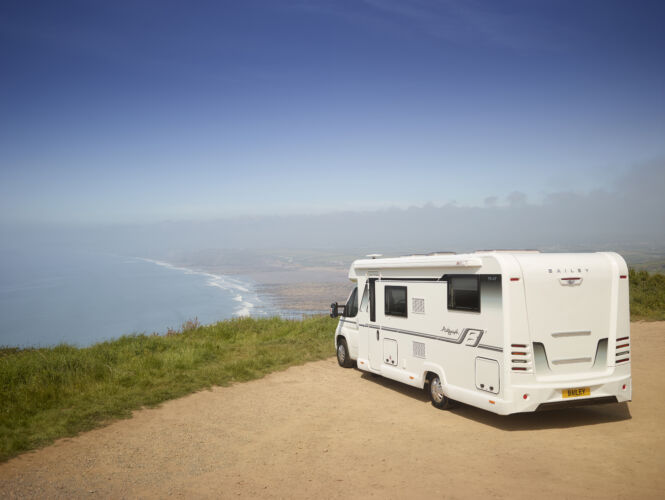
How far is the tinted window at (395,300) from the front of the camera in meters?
9.63

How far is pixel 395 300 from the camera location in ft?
32.4

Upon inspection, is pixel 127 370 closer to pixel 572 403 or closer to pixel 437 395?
pixel 437 395

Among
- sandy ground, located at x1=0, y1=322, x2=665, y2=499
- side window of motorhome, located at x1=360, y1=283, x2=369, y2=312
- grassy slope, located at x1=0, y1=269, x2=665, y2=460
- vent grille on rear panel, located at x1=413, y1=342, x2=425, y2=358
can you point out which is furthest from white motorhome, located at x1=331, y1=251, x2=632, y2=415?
grassy slope, located at x1=0, y1=269, x2=665, y2=460

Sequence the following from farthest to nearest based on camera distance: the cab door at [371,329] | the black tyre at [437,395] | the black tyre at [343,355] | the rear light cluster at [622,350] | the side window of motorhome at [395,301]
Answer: the black tyre at [343,355] < the cab door at [371,329] < the side window of motorhome at [395,301] < the black tyre at [437,395] < the rear light cluster at [622,350]

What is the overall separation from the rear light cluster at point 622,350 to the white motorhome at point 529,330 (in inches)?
0.6

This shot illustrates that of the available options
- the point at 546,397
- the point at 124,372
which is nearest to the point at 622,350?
the point at 546,397

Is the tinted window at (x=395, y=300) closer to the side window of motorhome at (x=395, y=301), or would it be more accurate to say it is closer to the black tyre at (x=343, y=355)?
the side window of motorhome at (x=395, y=301)

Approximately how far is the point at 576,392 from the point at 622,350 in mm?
1051

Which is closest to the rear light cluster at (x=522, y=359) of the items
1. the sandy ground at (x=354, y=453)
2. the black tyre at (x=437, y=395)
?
the sandy ground at (x=354, y=453)

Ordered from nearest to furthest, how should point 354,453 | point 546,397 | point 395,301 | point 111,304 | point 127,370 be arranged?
→ point 354,453 → point 546,397 → point 395,301 → point 127,370 → point 111,304

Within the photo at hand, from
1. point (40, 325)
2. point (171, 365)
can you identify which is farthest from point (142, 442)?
point (40, 325)

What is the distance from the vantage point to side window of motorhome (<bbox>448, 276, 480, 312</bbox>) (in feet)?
25.7

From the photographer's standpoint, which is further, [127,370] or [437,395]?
[127,370]

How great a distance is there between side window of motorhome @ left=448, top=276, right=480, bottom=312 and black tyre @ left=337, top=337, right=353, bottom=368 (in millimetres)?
4548
